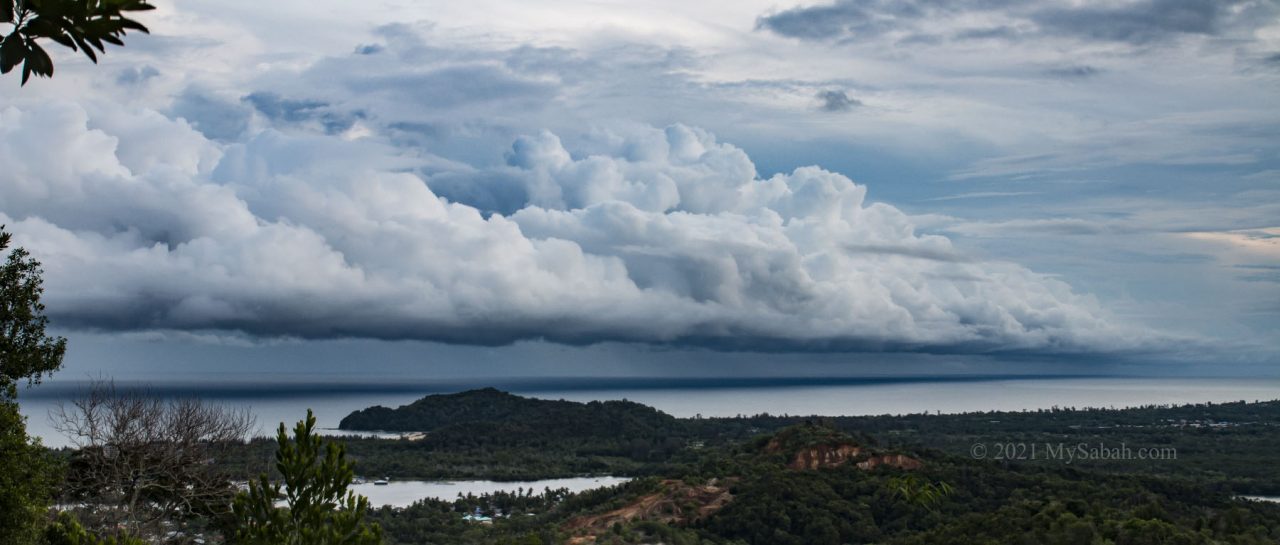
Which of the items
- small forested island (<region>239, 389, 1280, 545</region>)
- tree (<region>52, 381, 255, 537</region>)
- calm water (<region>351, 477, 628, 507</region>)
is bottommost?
calm water (<region>351, 477, 628, 507</region>)

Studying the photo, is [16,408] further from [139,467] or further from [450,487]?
[450,487]

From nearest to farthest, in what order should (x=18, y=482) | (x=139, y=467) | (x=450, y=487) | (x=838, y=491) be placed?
(x=18, y=482) → (x=139, y=467) → (x=838, y=491) → (x=450, y=487)

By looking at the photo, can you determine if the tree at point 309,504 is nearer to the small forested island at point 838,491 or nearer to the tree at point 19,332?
the tree at point 19,332

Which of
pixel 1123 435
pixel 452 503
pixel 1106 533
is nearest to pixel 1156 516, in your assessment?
pixel 1106 533

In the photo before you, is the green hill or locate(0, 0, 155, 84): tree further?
the green hill

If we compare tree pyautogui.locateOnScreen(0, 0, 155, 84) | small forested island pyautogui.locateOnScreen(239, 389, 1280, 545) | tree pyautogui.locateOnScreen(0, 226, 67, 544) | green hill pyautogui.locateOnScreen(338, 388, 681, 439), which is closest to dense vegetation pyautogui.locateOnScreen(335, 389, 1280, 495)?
green hill pyautogui.locateOnScreen(338, 388, 681, 439)

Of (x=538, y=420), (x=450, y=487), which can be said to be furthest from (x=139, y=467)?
(x=538, y=420)

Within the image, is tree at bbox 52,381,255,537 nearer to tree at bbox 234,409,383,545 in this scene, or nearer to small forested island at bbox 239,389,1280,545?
small forested island at bbox 239,389,1280,545

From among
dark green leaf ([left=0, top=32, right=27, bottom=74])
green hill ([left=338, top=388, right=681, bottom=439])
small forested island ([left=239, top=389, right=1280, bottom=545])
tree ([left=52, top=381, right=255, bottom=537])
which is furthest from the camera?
green hill ([left=338, top=388, right=681, bottom=439])

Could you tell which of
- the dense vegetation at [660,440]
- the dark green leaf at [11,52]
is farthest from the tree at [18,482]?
the dense vegetation at [660,440]
